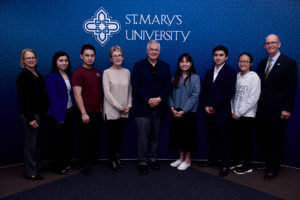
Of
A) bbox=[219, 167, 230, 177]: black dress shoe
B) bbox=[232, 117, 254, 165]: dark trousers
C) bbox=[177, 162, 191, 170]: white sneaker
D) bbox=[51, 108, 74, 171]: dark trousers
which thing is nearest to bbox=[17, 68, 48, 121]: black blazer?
bbox=[51, 108, 74, 171]: dark trousers

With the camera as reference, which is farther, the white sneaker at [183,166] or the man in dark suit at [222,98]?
Result: the white sneaker at [183,166]

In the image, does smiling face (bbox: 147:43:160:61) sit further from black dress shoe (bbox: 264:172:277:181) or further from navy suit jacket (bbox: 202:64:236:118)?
black dress shoe (bbox: 264:172:277:181)

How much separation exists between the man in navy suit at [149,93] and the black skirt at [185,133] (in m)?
0.25

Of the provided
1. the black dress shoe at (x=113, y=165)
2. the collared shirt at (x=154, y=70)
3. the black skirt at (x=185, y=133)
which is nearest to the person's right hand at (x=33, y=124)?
the black dress shoe at (x=113, y=165)

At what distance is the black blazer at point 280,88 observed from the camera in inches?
105

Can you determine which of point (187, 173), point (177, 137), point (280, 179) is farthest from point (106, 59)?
point (280, 179)

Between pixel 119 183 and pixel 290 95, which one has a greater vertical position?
pixel 290 95

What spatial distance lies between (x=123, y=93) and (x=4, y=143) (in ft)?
6.58

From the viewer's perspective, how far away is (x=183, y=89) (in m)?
2.90

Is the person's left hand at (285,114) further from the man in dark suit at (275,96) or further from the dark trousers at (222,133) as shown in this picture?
the dark trousers at (222,133)

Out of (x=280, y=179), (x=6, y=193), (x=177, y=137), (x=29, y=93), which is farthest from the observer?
(x=177, y=137)

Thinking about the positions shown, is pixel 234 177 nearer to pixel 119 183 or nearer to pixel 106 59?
pixel 119 183

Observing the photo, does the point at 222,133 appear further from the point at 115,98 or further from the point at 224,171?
the point at 115,98

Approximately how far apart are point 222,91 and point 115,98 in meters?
1.39
